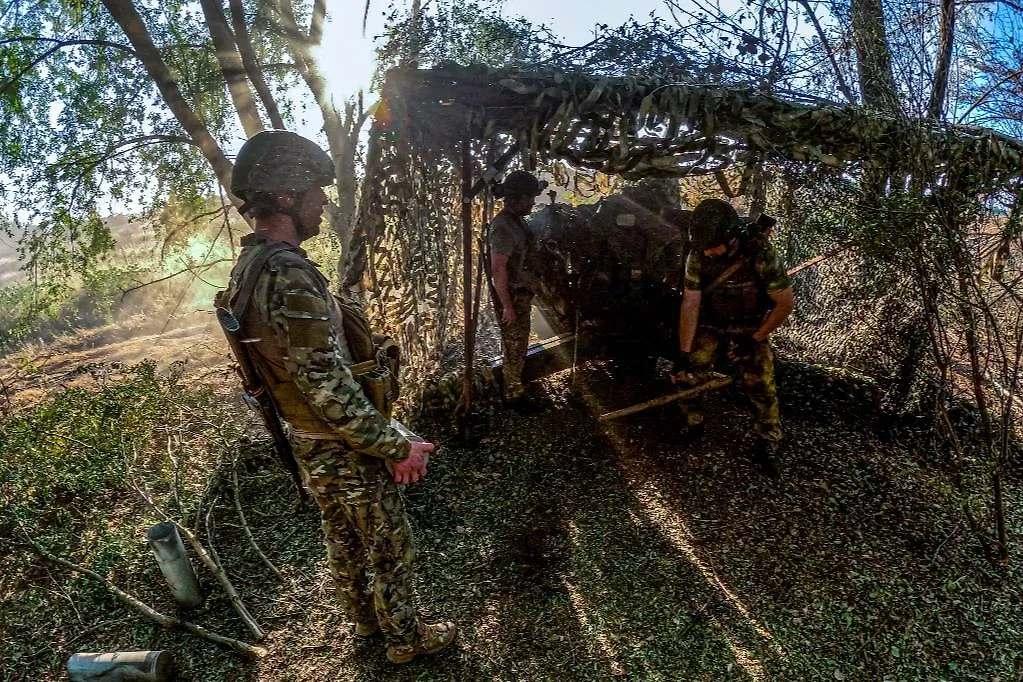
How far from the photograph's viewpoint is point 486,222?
15.0 feet

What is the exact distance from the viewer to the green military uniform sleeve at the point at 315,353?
233 centimetres

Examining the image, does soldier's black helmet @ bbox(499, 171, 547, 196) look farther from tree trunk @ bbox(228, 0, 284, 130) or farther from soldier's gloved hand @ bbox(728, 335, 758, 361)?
tree trunk @ bbox(228, 0, 284, 130)

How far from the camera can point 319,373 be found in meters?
2.35

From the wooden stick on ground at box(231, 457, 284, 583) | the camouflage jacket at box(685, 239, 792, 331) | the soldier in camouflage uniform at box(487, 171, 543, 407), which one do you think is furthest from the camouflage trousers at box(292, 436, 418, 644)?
the camouflage jacket at box(685, 239, 792, 331)

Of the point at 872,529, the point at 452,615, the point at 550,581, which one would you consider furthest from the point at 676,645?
the point at 872,529

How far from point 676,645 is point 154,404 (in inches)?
188

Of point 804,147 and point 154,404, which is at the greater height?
point 804,147

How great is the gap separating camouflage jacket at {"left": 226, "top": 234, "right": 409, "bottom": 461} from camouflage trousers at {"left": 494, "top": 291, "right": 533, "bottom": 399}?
2566 millimetres

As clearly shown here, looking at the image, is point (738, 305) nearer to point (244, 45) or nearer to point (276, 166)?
point (276, 166)

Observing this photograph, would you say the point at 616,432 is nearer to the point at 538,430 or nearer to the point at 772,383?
the point at 538,430

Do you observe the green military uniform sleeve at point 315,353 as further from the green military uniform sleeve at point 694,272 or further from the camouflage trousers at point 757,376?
the camouflage trousers at point 757,376

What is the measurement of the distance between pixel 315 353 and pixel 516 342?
2880 mm

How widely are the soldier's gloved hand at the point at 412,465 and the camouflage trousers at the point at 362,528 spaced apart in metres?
0.18

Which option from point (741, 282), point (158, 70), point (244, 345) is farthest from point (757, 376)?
point (158, 70)
